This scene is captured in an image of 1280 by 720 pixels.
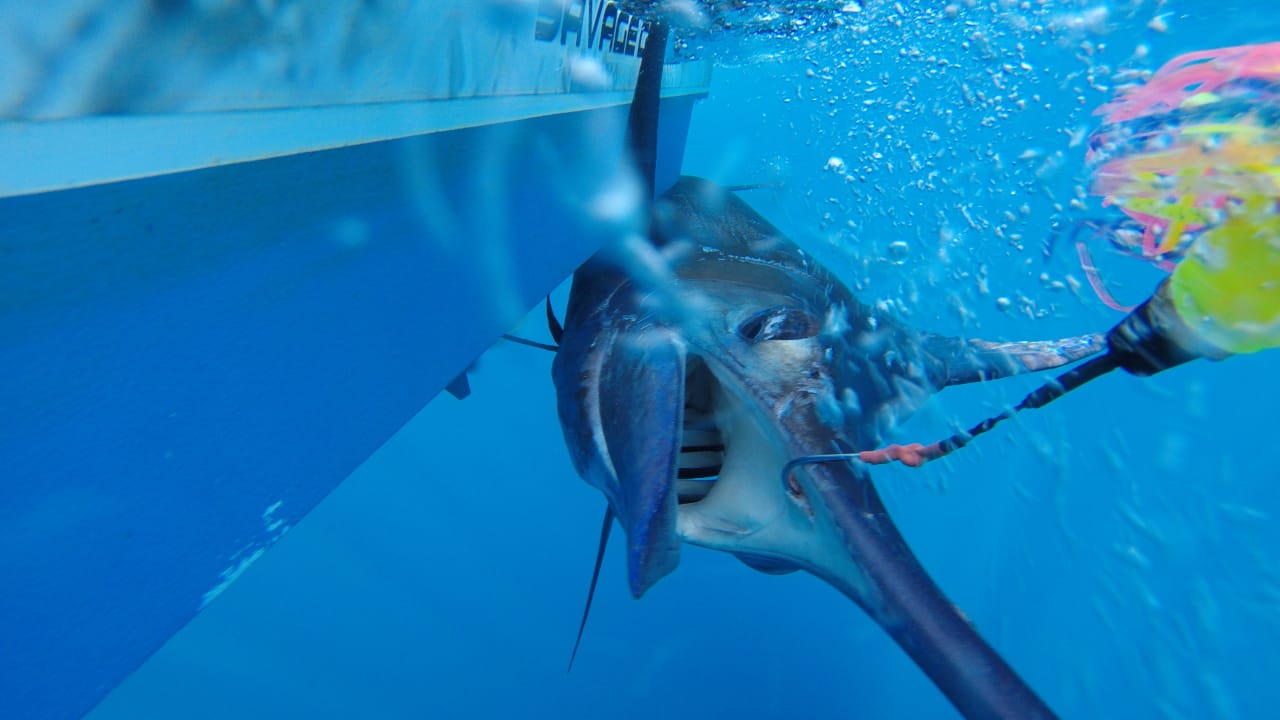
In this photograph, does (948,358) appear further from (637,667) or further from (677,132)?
(637,667)

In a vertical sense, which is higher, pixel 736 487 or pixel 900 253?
pixel 736 487

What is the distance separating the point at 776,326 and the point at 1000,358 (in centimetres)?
134

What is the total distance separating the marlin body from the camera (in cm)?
137

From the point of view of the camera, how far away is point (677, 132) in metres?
5.15

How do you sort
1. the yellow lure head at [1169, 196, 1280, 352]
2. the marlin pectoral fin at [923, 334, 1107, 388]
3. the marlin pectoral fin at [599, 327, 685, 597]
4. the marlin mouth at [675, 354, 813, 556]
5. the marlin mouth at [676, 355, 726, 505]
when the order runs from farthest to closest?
the marlin pectoral fin at [923, 334, 1107, 388]
the marlin mouth at [676, 355, 726, 505]
the marlin mouth at [675, 354, 813, 556]
the marlin pectoral fin at [599, 327, 685, 597]
the yellow lure head at [1169, 196, 1280, 352]

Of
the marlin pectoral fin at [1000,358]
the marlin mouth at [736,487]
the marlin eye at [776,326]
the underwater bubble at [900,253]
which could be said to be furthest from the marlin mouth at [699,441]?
the underwater bubble at [900,253]

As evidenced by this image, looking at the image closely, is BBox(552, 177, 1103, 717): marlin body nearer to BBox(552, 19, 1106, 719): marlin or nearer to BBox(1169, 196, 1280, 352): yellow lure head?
BBox(552, 19, 1106, 719): marlin

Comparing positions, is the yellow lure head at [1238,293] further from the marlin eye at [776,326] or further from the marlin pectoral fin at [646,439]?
the marlin pectoral fin at [646,439]

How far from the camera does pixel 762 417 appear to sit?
1.79m

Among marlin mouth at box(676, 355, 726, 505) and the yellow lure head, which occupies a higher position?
the yellow lure head

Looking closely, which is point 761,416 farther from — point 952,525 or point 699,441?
point 952,525

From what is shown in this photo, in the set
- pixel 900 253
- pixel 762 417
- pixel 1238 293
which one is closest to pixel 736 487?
pixel 762 417

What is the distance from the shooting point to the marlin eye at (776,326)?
2020 millimetres

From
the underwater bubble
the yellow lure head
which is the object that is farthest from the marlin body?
the underwater bubble
